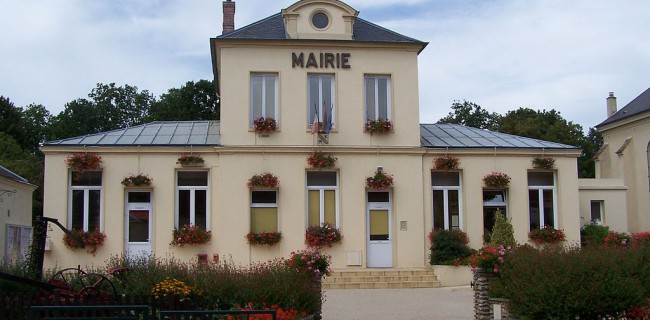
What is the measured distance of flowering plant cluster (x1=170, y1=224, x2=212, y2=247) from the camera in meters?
21.0

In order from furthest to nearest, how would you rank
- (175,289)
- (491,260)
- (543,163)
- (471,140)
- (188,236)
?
(471,140), (543,163), (188,236), (491,260), (175,289)

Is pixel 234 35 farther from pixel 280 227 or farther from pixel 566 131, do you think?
pixel 566 131

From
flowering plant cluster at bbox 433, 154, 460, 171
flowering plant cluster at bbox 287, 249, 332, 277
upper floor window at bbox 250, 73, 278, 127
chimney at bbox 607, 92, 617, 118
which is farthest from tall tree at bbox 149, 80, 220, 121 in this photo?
flowering plant cluster at bbox 287, 249, 332, 277

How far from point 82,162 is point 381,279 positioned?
29.9 feet

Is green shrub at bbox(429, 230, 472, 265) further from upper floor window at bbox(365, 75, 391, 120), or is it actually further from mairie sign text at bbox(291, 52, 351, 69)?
mairie sign text at bbox(291, 52, 351, 69)

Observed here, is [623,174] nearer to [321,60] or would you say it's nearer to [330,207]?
[330,207]

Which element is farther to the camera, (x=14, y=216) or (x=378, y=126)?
(x=378, y=126)

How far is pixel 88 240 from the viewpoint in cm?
2069

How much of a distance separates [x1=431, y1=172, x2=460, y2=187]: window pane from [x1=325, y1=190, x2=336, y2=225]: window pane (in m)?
3.16

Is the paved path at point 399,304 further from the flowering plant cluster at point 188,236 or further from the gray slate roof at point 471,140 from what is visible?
the gray slate roof at point 471,140

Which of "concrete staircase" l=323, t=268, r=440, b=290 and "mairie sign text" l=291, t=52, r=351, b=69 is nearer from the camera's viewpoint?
"concrete staircase" l=323, t=268, r=440, b=290

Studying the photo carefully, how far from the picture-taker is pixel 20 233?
67.3 ft

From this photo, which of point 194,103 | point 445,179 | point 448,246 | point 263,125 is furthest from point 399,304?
point 194,103

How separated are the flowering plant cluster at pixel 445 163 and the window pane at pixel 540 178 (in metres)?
2.70
